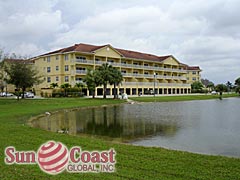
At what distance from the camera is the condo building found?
6116 centimetres

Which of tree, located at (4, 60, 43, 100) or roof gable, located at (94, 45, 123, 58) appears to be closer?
tree, located at (4, 60, 43, 100)

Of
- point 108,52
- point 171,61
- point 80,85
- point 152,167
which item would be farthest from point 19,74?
point 171,61

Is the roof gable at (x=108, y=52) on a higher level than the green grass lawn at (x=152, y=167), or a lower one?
higher

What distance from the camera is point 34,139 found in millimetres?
11102

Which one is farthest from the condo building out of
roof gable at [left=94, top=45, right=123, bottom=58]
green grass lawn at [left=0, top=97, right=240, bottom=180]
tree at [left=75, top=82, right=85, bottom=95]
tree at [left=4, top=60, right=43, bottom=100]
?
green grass lawn at [left=0, top=97, right=240, bottom=180]

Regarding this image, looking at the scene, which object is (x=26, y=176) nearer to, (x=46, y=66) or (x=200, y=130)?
(x=200, y=130)

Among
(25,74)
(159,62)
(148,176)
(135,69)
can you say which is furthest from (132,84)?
(148,176)

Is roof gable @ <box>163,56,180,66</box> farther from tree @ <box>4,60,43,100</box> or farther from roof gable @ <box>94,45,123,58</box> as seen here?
tree @ <box>4,60,43,100</box>

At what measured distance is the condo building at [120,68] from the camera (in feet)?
201

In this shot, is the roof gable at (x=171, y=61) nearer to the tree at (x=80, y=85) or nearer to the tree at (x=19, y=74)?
the tree at (x=80, y=85)

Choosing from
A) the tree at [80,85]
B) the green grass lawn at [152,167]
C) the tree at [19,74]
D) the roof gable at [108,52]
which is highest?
the roof gable at [108,52]

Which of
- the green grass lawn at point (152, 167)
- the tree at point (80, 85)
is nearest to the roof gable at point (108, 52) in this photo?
the tree at point (80, 85)

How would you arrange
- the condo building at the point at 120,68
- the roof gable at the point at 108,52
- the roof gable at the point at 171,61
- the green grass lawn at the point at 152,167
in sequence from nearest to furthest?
the green grass lawn at the point at 152,167
the condo building at the point at 120,68
the roof gable at the point at 108,52
the roof gable at the point at 171,61

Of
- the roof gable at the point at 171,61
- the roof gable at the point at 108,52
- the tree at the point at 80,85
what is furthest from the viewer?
the roof gable at the point at 171,61
